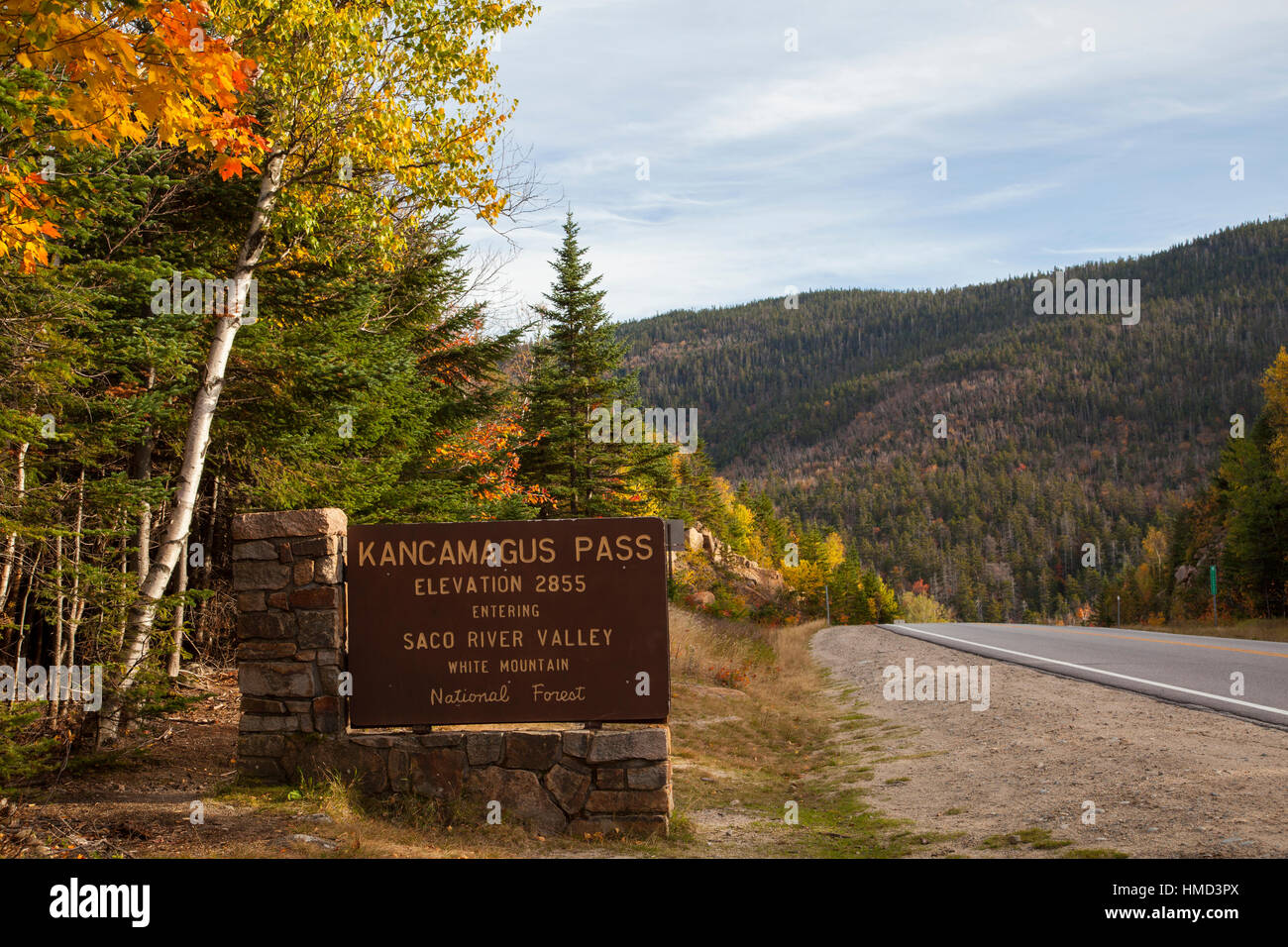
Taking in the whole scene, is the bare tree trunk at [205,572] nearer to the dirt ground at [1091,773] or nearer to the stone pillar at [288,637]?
the stone pillar at [288,637]

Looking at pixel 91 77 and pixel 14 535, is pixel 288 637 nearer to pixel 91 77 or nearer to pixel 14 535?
pixel 14 535

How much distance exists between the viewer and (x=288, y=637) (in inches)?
304

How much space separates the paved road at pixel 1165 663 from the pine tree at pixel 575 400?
10243 mm

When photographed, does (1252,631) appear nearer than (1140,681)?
No

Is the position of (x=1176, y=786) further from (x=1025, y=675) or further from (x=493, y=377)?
(x=493, y=377)

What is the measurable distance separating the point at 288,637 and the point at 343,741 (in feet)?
3.32

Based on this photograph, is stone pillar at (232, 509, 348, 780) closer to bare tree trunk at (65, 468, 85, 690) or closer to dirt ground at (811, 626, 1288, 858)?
bare tree trunk at (65, 468, 85, 690)

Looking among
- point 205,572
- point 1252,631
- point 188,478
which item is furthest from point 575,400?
point 1252,631

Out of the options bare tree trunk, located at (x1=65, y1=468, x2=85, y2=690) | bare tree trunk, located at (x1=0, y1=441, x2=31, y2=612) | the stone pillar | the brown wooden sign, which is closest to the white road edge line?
the brown wooden sign

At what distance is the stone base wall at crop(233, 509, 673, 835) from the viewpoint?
7.34 metres

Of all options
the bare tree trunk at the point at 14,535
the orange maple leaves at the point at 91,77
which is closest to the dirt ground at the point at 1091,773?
the orange maple leaves at the point at 91,77

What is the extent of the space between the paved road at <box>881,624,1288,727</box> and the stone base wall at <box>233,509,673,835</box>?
702 cm

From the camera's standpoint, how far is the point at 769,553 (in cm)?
7900
